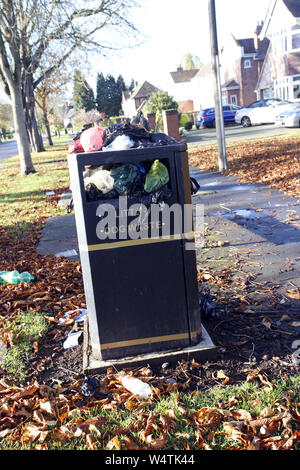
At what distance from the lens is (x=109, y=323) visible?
136 inches

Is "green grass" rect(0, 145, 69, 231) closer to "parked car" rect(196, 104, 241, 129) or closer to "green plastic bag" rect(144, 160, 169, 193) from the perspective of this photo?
"green plastic bag" rect(144, 160, 169, 193)

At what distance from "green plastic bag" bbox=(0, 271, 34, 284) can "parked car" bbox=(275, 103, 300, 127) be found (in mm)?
20959

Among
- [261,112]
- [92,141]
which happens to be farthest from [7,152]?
[92,141]

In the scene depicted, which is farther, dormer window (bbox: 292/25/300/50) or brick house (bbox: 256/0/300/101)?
brick house (bbox: 256/0/300/101)

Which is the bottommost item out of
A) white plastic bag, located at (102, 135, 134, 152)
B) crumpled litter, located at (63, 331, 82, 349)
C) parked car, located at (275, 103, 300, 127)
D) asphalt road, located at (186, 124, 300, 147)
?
crumpled litter, located at (63, 331, 82, 349)

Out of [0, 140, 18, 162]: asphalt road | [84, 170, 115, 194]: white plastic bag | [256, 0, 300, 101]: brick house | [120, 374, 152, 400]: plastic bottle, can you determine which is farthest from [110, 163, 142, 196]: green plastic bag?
[256, 0, 300, 101]: brick house

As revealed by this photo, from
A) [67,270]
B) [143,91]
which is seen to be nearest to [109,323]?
[67,270]

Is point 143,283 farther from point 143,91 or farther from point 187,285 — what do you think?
point 143,91

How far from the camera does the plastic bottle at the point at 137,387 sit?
3.13 meters

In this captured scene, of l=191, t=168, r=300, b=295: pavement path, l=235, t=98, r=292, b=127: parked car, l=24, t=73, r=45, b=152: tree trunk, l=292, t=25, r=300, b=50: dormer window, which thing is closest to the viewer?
l=191, t=168, r=300, b=295: pavement path

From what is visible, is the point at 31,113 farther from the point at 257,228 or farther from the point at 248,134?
the point at 257,228

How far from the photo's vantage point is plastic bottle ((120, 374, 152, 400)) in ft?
10.3

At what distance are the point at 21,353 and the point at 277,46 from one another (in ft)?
140

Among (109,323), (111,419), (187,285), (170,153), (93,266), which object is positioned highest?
(170,153)
